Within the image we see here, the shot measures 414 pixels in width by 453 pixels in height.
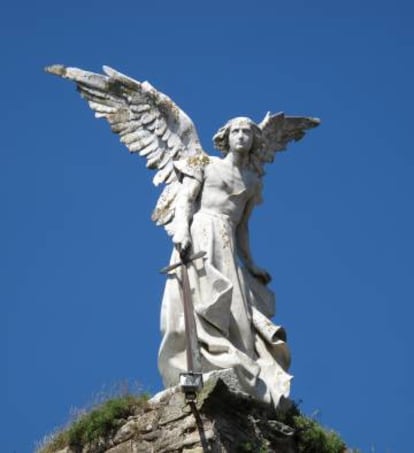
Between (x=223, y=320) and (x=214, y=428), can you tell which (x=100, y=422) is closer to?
(x=214, y=428)

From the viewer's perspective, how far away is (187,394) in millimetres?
13352

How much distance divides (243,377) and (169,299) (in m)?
1.28

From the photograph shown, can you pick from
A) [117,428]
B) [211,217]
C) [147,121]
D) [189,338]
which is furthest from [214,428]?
[147,121]

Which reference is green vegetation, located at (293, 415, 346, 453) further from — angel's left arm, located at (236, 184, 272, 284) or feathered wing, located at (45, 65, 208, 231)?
feathered wing, located at (45, 65, 208, 231)

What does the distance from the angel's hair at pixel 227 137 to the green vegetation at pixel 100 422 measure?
3.28 m

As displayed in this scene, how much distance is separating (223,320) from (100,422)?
1663 millimetres

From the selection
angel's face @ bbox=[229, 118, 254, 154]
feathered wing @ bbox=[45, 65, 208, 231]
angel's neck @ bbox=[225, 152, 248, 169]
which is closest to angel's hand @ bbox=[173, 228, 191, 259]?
feathered wing @ bbox=[45, 65, 208, 231]

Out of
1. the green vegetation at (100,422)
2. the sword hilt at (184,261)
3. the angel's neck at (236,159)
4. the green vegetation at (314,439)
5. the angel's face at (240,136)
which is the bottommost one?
the green vegetation at (314,439)

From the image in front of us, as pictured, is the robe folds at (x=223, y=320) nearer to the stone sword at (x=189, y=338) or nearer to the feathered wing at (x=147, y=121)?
the stone sword at (x=189, y=338)

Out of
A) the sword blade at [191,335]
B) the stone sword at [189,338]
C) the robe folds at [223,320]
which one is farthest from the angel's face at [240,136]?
the sword blade at [191,335]

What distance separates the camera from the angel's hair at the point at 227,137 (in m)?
16.2

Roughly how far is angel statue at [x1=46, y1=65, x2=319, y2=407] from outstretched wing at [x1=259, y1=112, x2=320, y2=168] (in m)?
0.01

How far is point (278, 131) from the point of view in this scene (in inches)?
668

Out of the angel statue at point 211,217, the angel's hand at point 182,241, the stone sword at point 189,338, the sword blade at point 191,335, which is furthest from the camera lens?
the angel's hand at point 182,241
